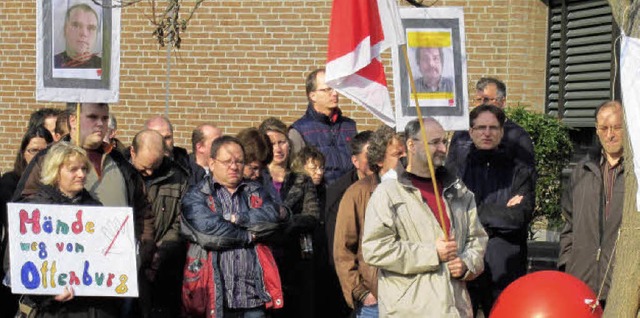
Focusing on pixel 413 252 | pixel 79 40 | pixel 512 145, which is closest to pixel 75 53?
pixel 79 40

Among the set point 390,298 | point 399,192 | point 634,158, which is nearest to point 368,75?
point 399,192

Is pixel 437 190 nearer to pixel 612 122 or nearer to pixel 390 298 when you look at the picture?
pixel 390 298

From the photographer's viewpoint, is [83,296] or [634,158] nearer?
[634,158]

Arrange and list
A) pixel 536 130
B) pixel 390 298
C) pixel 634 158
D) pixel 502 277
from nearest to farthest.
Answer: pixel 634 158, pixel 390 298, pixel 502 277, pixel 536 130

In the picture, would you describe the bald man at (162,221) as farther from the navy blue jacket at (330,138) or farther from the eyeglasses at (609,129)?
the eyeglasses at (609,129)

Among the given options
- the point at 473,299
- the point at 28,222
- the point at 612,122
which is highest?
the point at 612,122

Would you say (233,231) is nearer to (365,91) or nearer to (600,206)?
(365,91)

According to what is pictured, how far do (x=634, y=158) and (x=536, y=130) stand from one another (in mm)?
6107

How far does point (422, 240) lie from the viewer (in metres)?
7.77

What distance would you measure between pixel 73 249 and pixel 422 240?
2.12m

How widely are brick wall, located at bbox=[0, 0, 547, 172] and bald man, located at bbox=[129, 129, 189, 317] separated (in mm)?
5523

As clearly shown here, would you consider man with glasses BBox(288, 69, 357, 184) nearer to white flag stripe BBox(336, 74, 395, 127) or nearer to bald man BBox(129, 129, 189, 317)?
bald man BBox(129, 129, 189, 317)

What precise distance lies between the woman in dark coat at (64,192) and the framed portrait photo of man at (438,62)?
2.43 m

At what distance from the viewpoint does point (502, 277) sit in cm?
930
